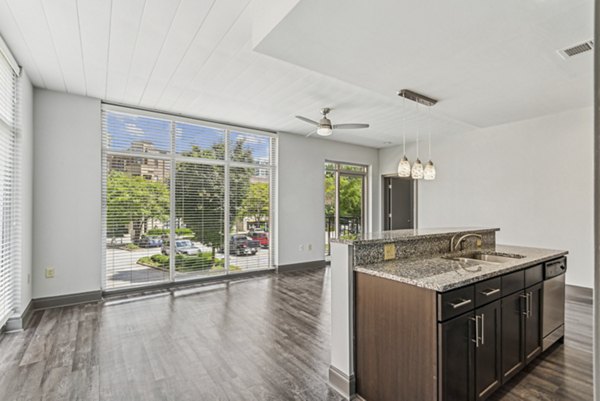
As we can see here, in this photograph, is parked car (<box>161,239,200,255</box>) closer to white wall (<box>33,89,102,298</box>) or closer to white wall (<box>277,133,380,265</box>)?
white wall (<box>33,89,102,298</box>)

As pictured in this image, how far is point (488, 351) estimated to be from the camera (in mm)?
1929

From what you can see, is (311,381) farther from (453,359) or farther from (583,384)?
(583,384)

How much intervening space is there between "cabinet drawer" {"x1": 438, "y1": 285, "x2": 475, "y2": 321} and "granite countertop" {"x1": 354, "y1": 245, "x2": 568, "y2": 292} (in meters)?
0.04

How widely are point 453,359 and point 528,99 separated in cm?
391

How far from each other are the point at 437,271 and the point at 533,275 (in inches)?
41.0

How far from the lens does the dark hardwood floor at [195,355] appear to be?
2.16 meters

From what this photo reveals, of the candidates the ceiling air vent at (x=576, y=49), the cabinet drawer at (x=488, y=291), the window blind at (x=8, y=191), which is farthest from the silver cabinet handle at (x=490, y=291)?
the window blind at (x=8, y=191)

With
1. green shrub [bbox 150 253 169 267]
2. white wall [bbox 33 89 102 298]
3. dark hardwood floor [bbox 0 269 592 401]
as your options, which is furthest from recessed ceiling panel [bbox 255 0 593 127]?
green shrub [bbox 150 253 169 267]

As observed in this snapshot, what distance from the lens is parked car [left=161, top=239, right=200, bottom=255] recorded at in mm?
4887

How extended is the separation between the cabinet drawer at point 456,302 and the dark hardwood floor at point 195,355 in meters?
0.88

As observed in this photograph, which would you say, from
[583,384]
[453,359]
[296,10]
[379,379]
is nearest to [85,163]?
[296,10]

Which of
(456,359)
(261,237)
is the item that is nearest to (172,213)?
(261,237)

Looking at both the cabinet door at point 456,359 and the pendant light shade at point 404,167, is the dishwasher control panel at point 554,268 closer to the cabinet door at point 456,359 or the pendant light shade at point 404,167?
the cabinet door at point 456,359

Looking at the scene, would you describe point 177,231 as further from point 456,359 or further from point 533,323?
point 533,323
